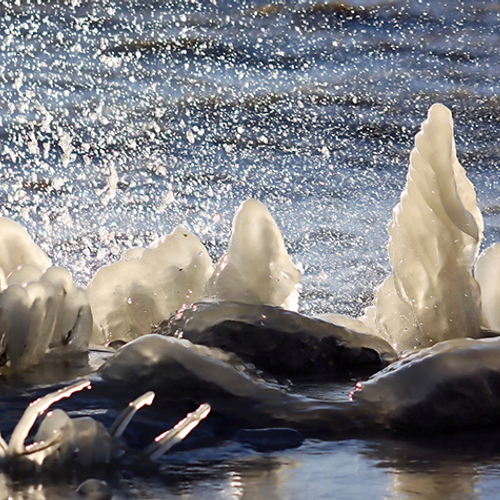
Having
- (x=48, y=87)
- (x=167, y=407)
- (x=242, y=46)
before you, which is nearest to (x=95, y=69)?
(x=48, y=87)

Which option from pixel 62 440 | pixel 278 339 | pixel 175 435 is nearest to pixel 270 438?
pixel 175 435

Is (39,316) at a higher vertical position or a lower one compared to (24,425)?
higher

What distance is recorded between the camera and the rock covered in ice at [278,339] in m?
1.56

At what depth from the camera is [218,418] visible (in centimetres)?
117

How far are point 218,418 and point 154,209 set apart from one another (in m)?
4.75

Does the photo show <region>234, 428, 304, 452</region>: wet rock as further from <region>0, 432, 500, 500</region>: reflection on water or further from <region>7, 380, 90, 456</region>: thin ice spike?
<region>7, 380, 90, 456</region>: thin ice spike

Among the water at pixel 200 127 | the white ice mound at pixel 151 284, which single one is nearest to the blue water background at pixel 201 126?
the water at pixel 200 127

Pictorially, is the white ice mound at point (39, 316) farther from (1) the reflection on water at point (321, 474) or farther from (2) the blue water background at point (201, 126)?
(2) the blue water background at point (201, 126)

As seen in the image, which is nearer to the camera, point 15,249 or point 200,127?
point 15,249

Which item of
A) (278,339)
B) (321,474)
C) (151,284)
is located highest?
(151,284)

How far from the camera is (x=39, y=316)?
4.95ft

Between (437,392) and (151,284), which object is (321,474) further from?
(151,284)

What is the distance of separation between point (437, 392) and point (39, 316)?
0.63 m

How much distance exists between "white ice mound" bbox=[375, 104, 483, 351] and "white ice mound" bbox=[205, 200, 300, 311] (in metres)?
0.22
